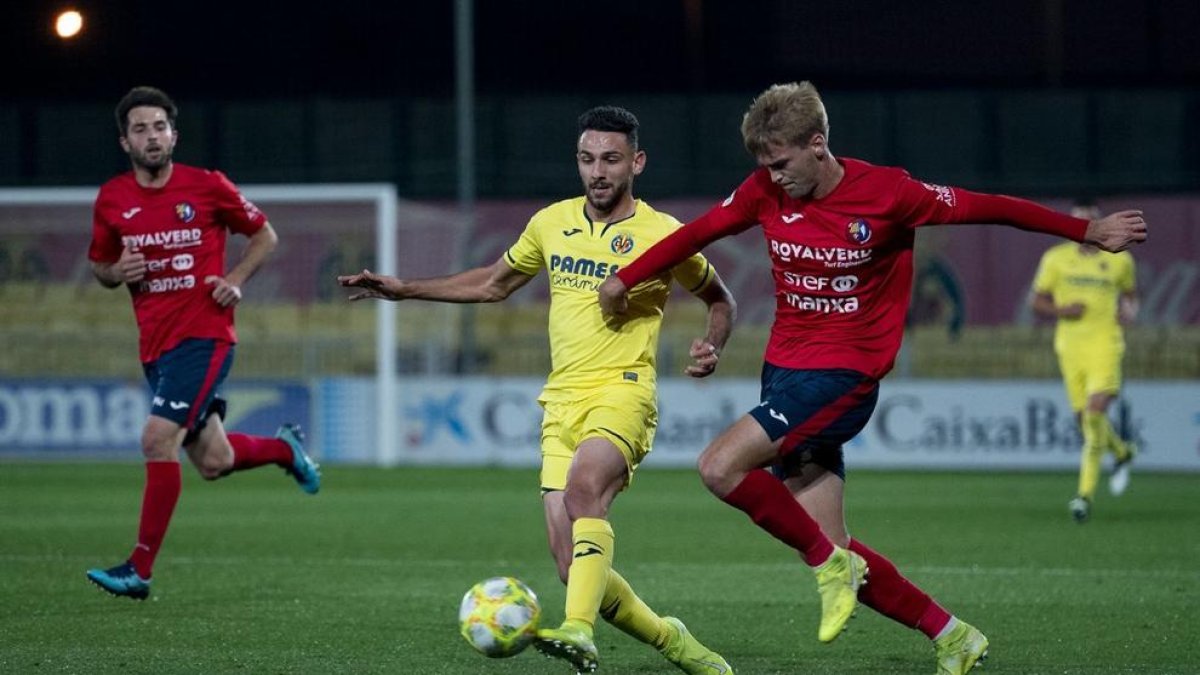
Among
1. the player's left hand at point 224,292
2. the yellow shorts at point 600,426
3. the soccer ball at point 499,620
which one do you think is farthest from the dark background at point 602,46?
the soccer ball at point 499,620

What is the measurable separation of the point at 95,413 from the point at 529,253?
14.1 m

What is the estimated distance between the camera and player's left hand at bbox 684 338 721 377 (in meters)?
6.65

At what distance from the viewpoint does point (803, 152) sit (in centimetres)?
636

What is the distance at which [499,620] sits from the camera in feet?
19.7

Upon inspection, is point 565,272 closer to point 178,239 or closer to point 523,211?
point 178,239

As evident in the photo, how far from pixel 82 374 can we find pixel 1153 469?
11622mm

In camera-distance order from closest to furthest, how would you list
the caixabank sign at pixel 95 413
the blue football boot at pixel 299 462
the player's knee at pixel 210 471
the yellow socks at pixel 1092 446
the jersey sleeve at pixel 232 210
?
the jersey sleeve at pixel 232 210
the player's knee at pixel 210 471
the blue football boot at pixel 299 462
the yellow socks at pixel 1092 446
the caixabank sign at pixel 95 413

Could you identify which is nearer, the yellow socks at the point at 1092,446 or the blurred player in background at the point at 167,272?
the blurred player in background at the point at 167,272

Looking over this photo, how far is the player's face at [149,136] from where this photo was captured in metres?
9.11

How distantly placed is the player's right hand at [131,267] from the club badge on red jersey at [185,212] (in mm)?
320

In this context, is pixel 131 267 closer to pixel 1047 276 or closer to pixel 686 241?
pixel 686 241

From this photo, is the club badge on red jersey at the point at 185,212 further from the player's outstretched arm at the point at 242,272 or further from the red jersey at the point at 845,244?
the red jersey at the point at 845,244

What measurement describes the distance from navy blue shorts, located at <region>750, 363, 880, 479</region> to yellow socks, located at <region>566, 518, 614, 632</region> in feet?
2.16

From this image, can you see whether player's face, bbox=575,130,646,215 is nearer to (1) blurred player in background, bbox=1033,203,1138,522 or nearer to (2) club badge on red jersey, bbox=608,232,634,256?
(2) club badge on red jersey, bbox=608,232,634,256
